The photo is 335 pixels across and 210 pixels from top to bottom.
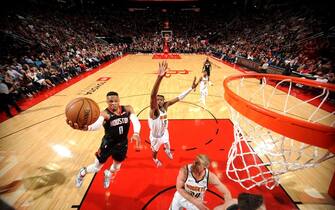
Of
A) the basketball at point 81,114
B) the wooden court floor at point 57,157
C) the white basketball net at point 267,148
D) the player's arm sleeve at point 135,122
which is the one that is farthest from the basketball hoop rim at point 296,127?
the basketball at point 81,114

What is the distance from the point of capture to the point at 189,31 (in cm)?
3684

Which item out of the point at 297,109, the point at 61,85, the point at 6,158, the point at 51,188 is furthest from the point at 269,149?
the point at 61,85

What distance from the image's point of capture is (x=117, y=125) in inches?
149

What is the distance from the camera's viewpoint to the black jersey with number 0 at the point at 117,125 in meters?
3.75

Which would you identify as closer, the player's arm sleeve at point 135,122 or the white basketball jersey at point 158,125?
the player's arm sleeve at point 135,122

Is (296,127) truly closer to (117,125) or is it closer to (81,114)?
(117,125)

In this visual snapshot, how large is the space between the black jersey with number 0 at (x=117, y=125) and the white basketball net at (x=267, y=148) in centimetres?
201

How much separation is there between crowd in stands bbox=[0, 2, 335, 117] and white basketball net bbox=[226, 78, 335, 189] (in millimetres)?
2905

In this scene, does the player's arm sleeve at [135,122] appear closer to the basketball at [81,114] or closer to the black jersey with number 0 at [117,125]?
the black jersey with number 0 at [117,125]

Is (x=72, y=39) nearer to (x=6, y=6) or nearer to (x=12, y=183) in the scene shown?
(x=6, y=6)

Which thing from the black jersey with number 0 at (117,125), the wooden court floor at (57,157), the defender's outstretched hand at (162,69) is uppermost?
the defender's outstretched hand at (162,69)

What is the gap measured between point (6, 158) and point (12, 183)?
1.23 meters

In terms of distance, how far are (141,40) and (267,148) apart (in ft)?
103

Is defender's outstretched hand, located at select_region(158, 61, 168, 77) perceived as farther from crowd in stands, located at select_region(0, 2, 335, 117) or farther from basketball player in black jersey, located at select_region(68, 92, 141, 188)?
crowd in stands, located at select_region(0, 2, 335, 117)
